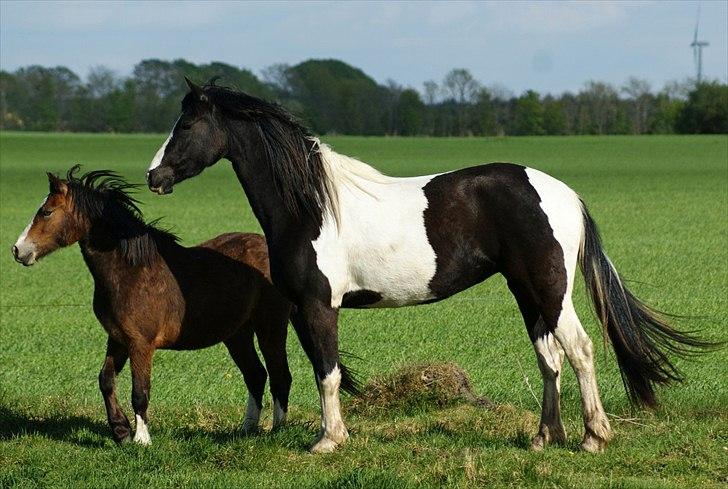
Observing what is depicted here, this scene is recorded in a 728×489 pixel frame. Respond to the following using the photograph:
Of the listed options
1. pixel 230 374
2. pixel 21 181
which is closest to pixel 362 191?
pixel 230 374

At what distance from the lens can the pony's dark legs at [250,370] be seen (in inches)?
307

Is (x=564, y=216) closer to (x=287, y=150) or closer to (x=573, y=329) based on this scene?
(x=573, y=329)

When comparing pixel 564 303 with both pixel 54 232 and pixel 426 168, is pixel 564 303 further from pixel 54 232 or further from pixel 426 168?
pixel 426 168

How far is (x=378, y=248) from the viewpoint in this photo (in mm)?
6828

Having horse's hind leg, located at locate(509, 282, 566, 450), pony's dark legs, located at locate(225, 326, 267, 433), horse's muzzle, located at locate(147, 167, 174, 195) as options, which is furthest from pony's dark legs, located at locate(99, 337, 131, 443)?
horse's hind leg, located at locate(509, 282, 566, 450)

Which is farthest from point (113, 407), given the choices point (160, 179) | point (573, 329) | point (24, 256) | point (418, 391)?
point (573, 329)

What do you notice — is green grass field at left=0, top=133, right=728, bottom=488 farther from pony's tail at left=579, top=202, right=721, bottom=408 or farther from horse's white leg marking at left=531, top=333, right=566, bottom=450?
pony's tail at left=579, top=202, right=721, bottom=408

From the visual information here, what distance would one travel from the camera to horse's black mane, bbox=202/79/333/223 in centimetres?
691

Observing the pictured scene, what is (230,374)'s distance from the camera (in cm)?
1075

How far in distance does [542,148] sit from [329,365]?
204 feet

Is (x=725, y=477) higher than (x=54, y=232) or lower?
lower

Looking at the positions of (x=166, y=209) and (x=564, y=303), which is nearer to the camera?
(x=564, y=303)

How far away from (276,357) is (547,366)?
1.99 m

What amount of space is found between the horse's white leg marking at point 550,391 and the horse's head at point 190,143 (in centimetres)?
250
